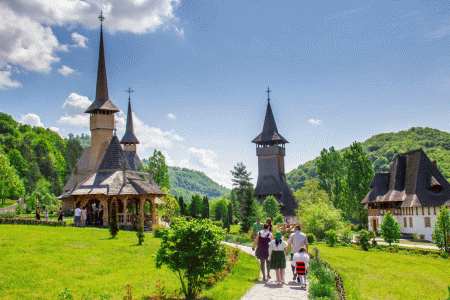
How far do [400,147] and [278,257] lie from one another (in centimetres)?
10015

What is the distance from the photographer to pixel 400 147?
329 ft

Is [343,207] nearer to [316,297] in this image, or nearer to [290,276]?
[290,276]

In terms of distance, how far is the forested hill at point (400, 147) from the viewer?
92.5m

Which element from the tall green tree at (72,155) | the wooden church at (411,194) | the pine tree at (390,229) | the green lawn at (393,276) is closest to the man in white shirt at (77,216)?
the green lawn at (393,276)

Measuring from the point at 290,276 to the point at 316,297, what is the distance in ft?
13.3

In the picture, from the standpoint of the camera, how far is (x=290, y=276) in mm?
12562

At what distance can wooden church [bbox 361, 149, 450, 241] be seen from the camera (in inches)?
1339

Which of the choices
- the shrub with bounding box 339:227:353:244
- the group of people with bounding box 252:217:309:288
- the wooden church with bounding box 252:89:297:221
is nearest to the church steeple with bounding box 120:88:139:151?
the wooden church with bounding box 252:89:297:221

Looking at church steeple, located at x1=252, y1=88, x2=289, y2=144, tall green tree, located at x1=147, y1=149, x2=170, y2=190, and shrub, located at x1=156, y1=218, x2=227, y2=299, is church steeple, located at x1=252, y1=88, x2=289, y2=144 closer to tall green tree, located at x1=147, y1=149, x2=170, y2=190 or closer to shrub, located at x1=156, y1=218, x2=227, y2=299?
tall green tree, located at x1=147, y1=149, x2=170, y2=190

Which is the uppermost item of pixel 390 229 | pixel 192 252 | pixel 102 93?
pixel 102 93

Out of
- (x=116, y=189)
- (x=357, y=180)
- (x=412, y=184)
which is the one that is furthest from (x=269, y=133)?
(x=116, y=189)

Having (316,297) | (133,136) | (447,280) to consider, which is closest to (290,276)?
(316,297)

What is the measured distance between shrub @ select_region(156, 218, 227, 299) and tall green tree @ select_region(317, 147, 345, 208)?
49.0 metres

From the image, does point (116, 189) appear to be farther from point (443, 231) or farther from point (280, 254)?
point (443, 231)
